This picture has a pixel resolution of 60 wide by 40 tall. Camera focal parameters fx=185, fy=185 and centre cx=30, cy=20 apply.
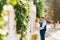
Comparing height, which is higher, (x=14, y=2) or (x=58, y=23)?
(x=14, y=2)

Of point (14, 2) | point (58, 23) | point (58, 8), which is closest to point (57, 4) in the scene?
point (58, 8)

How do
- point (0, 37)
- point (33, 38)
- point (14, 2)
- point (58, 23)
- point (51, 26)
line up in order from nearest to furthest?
point (0, 37) < point (14, 2) < point (33, 38) < point (51, 26) < point (58, 23)

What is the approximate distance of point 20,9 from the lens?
5.90 ft

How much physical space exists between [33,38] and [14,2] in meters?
1.19

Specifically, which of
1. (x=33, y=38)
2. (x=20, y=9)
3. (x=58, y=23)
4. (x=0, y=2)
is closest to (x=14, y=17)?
(x=20, y=9)

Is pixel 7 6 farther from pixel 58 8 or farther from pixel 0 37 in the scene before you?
pixel 58 8

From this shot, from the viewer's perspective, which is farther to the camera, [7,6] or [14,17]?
[14,17]

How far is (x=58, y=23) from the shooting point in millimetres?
4770

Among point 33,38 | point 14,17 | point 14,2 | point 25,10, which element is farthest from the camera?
point 33,38

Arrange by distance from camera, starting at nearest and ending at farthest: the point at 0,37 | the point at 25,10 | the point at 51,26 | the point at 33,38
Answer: the point at 0,37 < the point at 25,10 < the point at 33,38 < the point at 51,26

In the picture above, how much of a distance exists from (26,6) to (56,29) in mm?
2665

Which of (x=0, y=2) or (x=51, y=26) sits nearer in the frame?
(x=0, y=2)

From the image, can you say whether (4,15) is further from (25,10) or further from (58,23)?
(58,23)

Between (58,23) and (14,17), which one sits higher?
(14,17)
